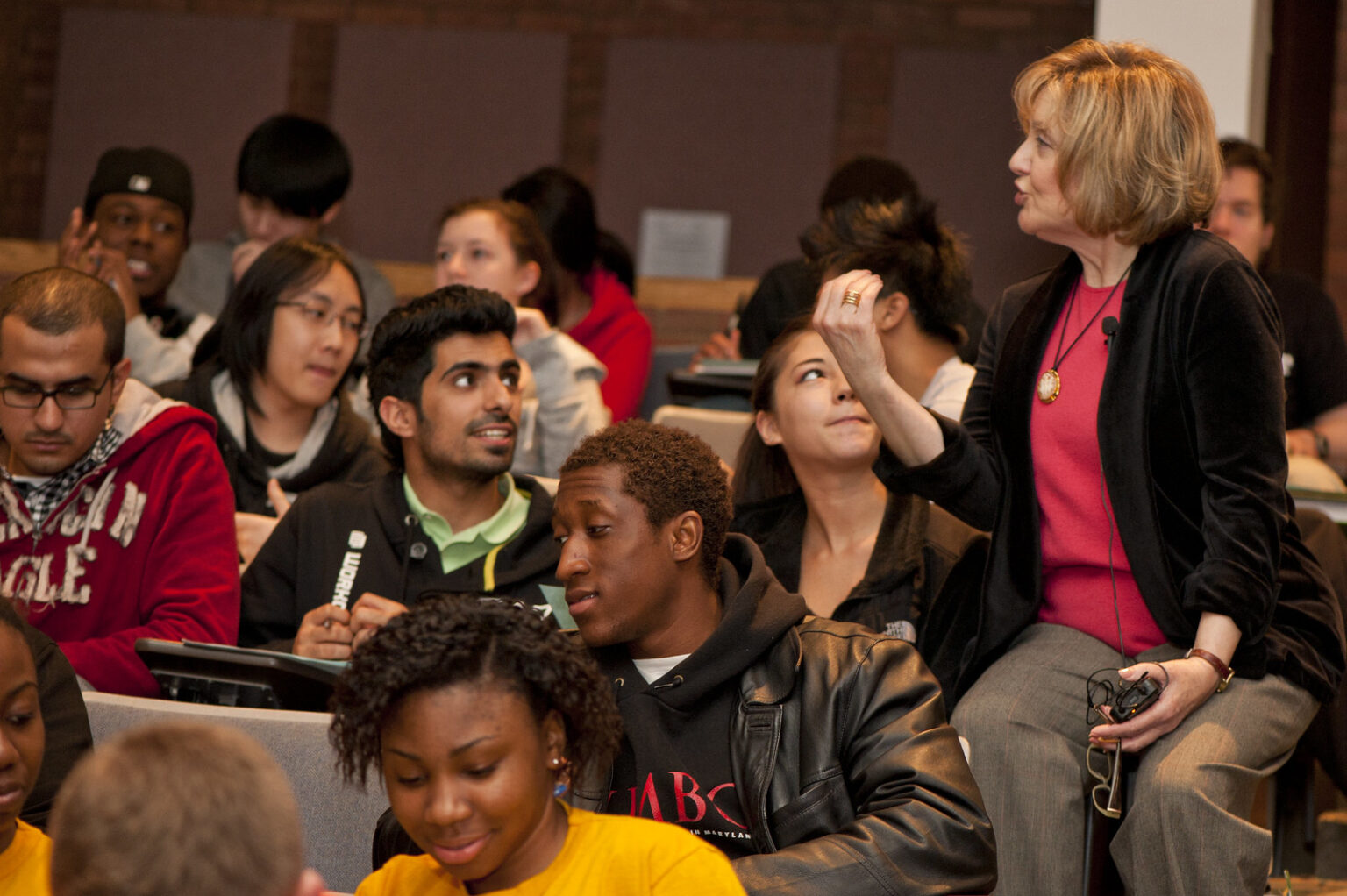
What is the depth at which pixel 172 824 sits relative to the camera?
970 mm

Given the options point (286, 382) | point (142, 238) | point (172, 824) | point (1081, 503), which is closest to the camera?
point (172, 824)

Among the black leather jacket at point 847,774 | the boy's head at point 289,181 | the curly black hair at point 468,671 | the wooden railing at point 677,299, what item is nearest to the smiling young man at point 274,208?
the boy's head at point 289,181

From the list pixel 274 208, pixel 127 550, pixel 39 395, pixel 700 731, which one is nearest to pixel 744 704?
pixel 700 731

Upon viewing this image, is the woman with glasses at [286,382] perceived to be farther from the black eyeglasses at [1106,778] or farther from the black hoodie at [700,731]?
the black eyeglasses at [1106,778]

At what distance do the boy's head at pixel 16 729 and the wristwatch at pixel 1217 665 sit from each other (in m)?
1.46

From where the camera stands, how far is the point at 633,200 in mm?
6469

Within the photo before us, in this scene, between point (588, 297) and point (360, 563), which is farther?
point (588, 297)

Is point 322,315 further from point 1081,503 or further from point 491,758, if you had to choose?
point 491,758

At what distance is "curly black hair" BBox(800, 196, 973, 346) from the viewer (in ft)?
10.6

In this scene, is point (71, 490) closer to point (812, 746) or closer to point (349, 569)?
point (349, 569)

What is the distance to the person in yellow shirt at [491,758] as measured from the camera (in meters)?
1.40

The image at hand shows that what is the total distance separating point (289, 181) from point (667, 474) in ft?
9.11

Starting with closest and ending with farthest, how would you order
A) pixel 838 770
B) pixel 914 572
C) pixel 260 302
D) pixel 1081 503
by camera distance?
pixel 838 770, pixel 1081 503, pixel 914 572, pixel 260 302

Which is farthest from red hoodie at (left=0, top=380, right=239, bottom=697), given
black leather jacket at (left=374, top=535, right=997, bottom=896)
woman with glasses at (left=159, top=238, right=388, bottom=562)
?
black leather jacket at (left=374, top=535, right=997, bottom=896)
